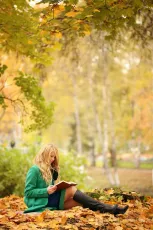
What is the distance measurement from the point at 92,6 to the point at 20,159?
5.43 meters

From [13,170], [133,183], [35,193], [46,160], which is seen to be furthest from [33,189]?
[133,183]

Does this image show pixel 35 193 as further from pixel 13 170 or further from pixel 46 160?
pixel 13 170

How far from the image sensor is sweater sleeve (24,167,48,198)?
458 centimetres

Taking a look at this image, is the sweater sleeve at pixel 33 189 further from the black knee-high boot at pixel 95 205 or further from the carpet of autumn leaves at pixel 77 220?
the black knee-high boot at pixel 95 205

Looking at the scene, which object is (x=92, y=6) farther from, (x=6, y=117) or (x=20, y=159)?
(x=6, y=117)

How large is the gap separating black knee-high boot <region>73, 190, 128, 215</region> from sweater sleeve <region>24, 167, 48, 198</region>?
46cm

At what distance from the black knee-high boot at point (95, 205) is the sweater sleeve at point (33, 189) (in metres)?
0.46

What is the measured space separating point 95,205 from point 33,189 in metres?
0.87

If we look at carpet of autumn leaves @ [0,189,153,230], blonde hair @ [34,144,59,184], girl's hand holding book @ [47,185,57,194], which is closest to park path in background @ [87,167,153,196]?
carpet of autumn leaves @ [0,189,153,230]

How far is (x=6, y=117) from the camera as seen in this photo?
23.3m

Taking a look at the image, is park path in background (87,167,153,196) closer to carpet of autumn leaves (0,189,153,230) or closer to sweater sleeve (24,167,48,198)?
carpet of autumn leaves (0,189,153,230)

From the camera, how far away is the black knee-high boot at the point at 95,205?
4633mm

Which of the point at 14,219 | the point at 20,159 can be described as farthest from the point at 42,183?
the point at 20,159

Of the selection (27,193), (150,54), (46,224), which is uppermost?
(150,54)
